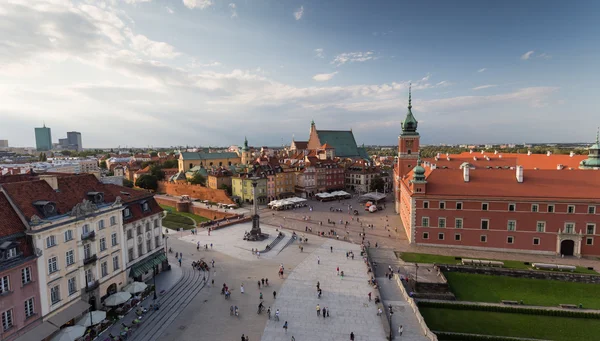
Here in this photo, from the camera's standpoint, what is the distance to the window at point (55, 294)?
22419 mm

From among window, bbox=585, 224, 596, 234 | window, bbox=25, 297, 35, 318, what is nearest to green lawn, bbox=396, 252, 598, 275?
window, bbox=585, 224, 596, 234

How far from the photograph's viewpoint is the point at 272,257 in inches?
1628

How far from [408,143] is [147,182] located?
72.8 meters

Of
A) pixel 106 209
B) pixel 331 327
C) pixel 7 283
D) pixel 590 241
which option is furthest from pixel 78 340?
pixel 590 241

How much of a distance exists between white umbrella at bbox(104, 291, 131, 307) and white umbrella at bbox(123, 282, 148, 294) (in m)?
1.58

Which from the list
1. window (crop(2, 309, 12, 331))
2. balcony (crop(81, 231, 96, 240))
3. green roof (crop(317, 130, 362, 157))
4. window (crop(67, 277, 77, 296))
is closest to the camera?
window (crop(2, 309, 12, 331))

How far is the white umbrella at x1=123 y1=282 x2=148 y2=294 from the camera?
28.5 m

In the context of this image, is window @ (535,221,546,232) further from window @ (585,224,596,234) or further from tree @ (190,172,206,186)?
tree @ (190,172,206,186)

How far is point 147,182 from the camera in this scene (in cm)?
9494

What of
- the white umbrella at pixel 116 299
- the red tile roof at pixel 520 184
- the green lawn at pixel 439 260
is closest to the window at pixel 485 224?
the red tile roof at pixel 520 184

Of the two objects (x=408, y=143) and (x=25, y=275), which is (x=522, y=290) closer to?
(x=408, y=143)

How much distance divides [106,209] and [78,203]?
7.50 ft

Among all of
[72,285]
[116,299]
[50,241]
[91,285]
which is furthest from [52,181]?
[116,299]

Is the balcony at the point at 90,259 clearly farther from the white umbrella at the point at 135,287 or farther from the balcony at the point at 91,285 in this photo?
the white umbrella at the point at 135,287
